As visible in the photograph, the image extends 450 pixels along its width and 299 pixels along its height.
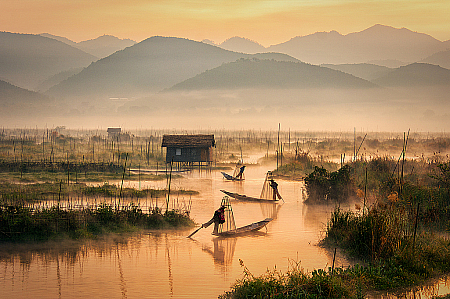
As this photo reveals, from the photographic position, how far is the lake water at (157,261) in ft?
38.5

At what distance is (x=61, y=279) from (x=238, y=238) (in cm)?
644

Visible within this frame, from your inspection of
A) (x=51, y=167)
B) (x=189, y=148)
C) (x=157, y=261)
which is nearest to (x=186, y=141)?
(x=189, y=148)

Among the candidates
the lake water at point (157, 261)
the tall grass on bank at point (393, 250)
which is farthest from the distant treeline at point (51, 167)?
the tall grass on bank at point (393, 250)

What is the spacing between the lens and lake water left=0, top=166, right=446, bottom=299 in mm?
11727

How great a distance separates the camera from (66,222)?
15.9 m

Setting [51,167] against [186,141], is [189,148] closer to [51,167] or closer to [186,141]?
[186,141]

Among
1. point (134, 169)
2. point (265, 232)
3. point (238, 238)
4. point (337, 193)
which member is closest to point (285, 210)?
point (337, 193)


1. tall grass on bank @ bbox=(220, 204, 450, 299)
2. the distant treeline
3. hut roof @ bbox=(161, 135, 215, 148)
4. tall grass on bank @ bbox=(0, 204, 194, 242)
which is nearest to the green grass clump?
tall grass on bank @ bbox=(220, 204, 450, 299)

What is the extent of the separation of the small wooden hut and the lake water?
20.5 meters

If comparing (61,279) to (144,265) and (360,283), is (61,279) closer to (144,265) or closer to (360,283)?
(144,265)

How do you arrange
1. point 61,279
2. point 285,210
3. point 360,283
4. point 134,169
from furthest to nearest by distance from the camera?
point 134,169
point 285,210
point 61,279
point 360,283

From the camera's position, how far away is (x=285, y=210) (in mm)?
22078

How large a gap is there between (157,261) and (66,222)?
13.0 ft

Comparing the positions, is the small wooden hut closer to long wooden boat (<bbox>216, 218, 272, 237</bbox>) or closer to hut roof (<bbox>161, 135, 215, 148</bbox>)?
hut roof (<bbox>161, 135, 215, 148</bbox>)
